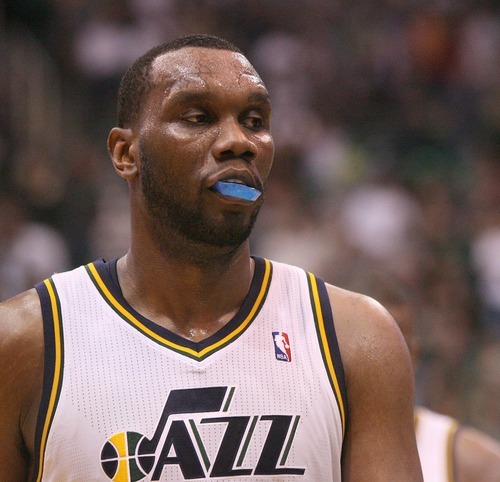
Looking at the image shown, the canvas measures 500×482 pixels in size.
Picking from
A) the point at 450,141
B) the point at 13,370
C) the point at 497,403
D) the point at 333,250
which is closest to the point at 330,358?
the point at 13,370

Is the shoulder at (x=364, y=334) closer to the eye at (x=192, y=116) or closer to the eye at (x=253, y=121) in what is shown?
the eye at (x=253, y=121)

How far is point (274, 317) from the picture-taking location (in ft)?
10.8

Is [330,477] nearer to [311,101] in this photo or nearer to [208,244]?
[208,244]

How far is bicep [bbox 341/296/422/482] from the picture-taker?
10.2ft

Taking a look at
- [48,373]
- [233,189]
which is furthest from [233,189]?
[48,373]

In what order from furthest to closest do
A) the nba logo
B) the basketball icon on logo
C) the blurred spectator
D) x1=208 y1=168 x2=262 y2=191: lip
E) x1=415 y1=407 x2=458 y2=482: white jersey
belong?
1. the blurred spectator
2. x1=415 y1=407 x2=458 y2=482: white jersey
3. the nba logo
4. x1=208 y1=168 x2=262 y2=191: lip
5. the basketball icon on logo

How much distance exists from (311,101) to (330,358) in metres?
8.98

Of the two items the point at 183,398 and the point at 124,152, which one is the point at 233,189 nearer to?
the point at 124,152

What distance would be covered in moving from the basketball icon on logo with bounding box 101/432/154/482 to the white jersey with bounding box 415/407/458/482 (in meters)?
1.87

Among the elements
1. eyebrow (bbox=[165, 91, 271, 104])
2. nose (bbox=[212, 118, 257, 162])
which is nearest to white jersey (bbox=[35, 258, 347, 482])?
nose (bbox=[212, 118, 257, 162])

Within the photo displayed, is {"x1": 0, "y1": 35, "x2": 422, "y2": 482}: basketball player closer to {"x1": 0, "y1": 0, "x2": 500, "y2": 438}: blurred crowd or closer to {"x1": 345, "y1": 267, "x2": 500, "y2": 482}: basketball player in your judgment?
{"x1": 345, "y1": 267, "x2": 500, "y2": 482}: basketball player

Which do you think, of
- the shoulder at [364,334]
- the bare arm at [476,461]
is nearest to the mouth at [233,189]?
the shoulder at [364,334]

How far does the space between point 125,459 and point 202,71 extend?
3.86 feet

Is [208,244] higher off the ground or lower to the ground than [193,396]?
higher
